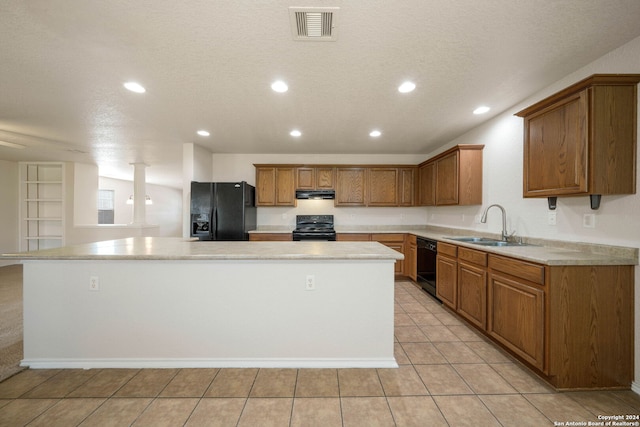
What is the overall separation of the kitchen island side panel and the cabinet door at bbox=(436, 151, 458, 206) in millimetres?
2211

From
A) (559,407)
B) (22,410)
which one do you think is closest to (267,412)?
(22,410)

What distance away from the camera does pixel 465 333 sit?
2736mm

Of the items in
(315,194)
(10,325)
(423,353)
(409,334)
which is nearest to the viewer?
(423,353)

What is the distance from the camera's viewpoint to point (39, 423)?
1.56 m

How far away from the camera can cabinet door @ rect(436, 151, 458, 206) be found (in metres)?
3.64

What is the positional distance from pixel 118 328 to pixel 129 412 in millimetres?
733

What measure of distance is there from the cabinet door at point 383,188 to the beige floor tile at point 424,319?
2.35 metres

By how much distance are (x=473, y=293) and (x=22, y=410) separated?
377cm

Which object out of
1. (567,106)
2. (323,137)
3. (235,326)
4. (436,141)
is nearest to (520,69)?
(567,106)

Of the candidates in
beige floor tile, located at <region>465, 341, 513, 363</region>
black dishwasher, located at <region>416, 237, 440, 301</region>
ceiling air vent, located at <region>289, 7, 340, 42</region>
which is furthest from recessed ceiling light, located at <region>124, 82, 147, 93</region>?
beige floor tile, located at <region>465, 341, 513, 363</region>

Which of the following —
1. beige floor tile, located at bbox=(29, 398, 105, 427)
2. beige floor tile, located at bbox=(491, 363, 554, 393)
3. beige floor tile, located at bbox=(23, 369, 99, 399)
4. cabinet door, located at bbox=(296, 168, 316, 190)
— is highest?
cabinet door, located at bbox=(296, 168, 316, 190)

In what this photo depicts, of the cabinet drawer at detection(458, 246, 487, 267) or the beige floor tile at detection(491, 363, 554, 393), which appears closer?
the beige floor tile at detection(491, 363, 554, 393)

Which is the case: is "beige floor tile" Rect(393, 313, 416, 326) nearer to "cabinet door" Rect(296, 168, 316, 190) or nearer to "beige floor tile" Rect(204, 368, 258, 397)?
"beige floor tile" Rect(204, 368, 258, 397)

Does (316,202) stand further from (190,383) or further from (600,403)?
(600,403)
